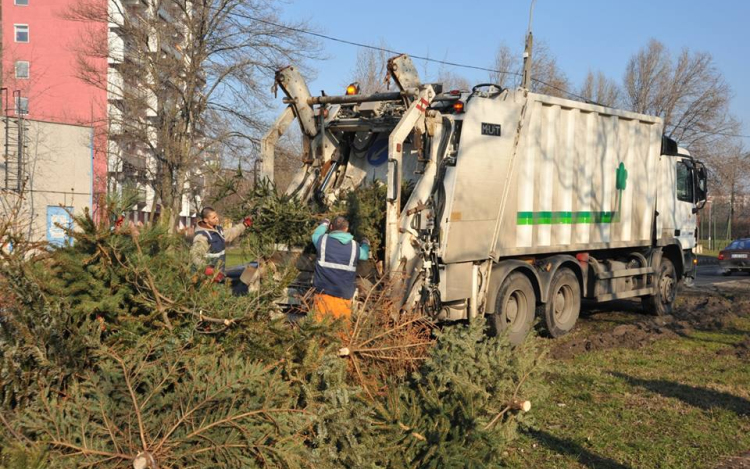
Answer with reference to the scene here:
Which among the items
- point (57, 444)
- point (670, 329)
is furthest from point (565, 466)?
point (670, 329)

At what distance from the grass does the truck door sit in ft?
14.0

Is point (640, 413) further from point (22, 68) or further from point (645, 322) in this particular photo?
point (22, 68)

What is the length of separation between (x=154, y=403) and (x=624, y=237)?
8876 mm

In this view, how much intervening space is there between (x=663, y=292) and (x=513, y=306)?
4.45 metres

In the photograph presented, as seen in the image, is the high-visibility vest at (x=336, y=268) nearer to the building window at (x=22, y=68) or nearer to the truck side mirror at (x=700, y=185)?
the truck side mirror at (x=700, y=185)

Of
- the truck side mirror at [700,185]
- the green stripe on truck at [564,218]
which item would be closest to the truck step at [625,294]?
the green stripe on truck at [564,218]

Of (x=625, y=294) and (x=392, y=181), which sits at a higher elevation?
(x=392, y=181)

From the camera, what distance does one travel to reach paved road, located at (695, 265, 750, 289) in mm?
17011

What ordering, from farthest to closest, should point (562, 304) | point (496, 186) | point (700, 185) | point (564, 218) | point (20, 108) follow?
point (20, 108) < point (700, 185) < point (562, 304) < point (564, 218) < point (496, 186)

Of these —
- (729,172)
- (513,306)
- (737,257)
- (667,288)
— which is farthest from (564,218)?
(729,172)

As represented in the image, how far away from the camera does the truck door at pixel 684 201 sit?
38.2 feet

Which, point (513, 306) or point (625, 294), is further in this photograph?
point (625, 294)

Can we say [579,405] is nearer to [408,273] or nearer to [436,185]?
[408,273]

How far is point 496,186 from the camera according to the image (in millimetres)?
7707
